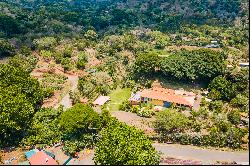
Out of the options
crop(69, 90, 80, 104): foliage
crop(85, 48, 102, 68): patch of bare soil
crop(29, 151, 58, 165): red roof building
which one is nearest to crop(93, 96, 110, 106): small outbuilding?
crop(69, 90, 80, 104): foliage

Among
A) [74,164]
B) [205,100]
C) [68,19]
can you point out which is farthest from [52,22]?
[74,164]

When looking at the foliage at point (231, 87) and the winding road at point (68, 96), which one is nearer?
the foliage at point (231, 87)

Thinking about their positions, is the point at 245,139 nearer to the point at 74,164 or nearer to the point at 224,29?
the point at 74,164

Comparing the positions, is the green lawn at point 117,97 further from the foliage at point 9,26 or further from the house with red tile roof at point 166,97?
the foliage at point 9,26

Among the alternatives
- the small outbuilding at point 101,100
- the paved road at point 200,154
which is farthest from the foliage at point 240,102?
the small outbuilding at point 101,100

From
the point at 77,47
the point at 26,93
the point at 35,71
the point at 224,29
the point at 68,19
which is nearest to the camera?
the point at 26,93

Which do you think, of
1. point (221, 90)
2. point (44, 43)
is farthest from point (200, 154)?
point (44, 43)
